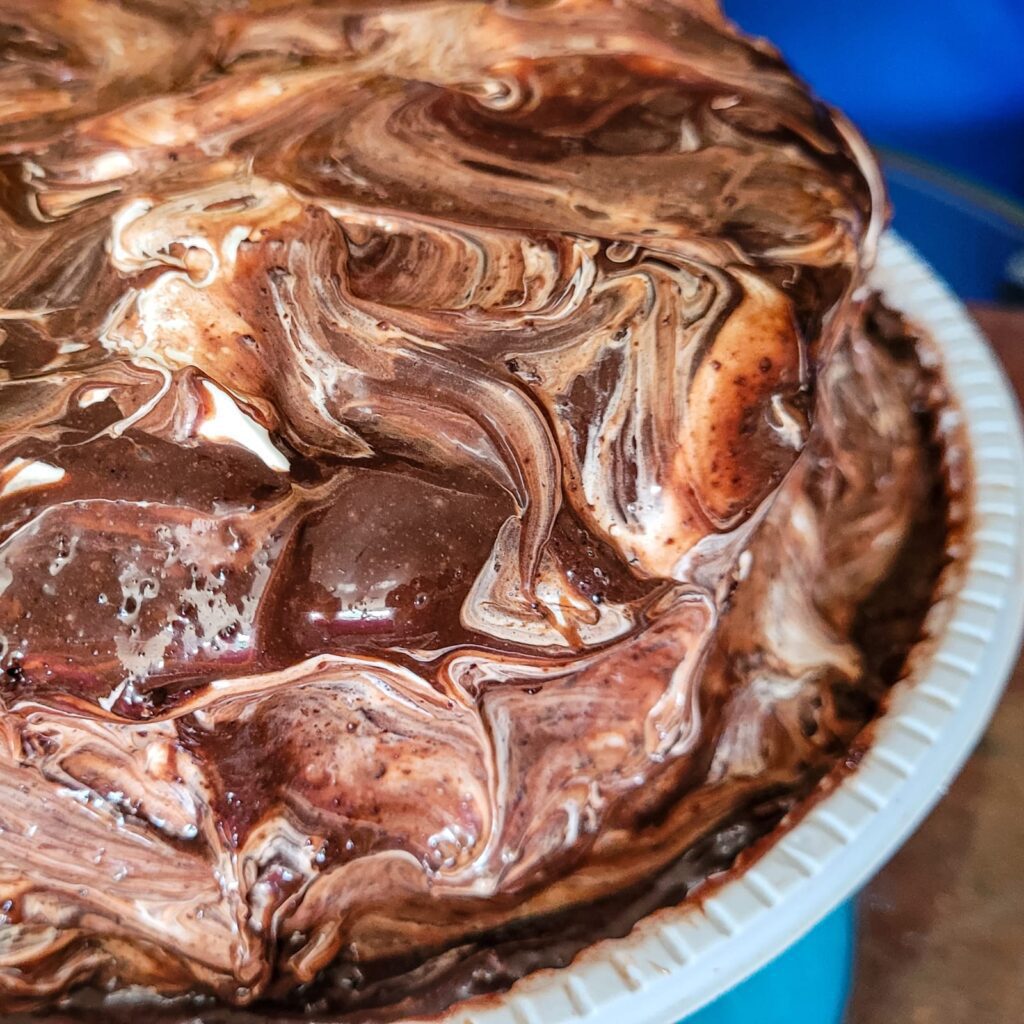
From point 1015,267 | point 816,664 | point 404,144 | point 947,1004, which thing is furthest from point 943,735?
point 1015,267

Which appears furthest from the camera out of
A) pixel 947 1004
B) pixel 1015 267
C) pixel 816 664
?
pixel 1015 267

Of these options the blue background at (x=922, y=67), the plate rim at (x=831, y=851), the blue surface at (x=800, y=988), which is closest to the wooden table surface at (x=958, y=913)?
the blue surface at (x=800, y=988)

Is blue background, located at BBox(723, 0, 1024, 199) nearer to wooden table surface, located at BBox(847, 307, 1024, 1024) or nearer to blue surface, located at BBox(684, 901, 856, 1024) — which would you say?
wooden table surface, located at BBox(847, 307, 1024, 1024)

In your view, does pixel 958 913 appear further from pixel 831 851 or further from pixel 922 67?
pixel 922 67

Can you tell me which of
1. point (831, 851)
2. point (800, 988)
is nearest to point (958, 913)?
point (800, 988)

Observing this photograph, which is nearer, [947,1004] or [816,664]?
[816,664]

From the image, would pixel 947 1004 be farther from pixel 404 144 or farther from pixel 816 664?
pixel 404 144
